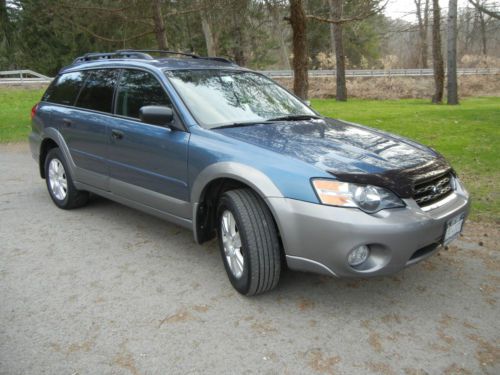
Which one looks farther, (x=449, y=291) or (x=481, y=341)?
(x=449, y=291)

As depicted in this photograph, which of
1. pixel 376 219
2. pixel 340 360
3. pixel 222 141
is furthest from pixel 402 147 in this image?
pixel 340 360

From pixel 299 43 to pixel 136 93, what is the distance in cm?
613

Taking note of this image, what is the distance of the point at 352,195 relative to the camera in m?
2.97

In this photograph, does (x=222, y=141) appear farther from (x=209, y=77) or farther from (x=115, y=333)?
(x=115, y=333)

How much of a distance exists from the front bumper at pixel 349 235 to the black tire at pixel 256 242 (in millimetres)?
129

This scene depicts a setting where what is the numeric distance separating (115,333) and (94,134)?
7.76ft

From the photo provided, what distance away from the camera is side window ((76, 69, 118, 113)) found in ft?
15.3

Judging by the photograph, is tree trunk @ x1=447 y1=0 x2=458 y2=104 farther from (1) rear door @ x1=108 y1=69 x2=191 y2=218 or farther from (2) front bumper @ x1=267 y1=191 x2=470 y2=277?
(2) front bumper @ x1=267 y1=191 x2=470 y2=277

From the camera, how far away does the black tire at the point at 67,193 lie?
535 cm

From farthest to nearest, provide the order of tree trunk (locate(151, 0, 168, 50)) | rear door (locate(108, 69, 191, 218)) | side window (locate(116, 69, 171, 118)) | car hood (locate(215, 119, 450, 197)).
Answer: tree trunk (locate(151, 0, 168, 50)) → side window (locate(116, 69, 171, 118)) → rear door (locate(108, 69, 191, 218)) → car hood (locate(215, 119, 450, 197))

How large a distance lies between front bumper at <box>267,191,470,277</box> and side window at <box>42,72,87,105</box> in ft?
10.5

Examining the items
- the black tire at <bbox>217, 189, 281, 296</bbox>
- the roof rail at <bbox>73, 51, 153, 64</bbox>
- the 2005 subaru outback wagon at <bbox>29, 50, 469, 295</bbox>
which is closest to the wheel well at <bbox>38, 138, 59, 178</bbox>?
the 2005 subaru outback wagon at <bbox>29, 50, 469, 295</bbox>

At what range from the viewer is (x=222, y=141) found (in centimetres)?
354

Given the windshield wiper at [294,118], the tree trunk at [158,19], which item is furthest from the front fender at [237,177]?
the tree trunk at [158,19]
